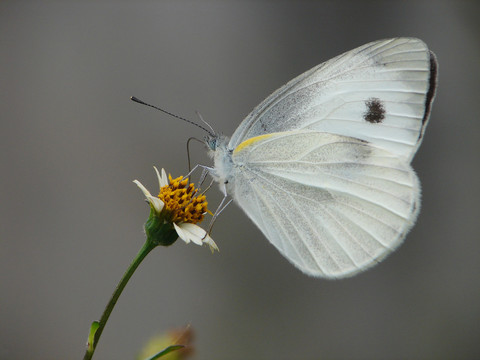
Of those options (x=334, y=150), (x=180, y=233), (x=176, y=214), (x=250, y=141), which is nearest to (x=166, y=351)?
(x=180, y=233)

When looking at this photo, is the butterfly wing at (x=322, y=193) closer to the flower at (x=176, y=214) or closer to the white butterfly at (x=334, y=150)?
the white butterfly at (x=334, y=150)

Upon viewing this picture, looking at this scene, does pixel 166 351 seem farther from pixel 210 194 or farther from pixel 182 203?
pixel 210 194

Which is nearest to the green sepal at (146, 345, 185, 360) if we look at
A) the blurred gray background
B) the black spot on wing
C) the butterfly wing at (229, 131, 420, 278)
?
the butterfly wing at (229, 131, 420, 278)

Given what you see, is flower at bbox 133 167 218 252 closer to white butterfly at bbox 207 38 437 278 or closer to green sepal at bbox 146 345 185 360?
white butterfly at bbox 207 38 437 278

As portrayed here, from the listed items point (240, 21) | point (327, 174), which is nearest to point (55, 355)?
point (327, 174)

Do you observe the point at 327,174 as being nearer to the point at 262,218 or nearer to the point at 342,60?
the point at 262,218

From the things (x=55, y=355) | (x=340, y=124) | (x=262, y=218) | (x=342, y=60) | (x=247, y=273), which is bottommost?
(x=247, y=273)

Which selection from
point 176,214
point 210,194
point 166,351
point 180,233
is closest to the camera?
point 166,351

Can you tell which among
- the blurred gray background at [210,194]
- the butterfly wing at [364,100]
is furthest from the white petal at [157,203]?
the blurred gray background at [210,194]
